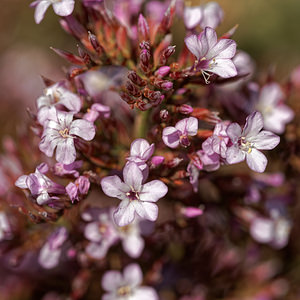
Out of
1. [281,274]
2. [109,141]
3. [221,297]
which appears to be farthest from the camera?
[281,274]

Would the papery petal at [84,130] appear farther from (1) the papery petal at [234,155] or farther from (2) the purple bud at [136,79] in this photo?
(1) the papery petal at [234,155]

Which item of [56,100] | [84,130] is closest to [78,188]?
[84,130]

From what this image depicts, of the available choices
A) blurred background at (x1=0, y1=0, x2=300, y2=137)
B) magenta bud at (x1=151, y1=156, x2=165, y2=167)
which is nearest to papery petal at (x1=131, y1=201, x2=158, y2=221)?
magenta bud at (x1=151, y1=156, x2=165, y2=167)

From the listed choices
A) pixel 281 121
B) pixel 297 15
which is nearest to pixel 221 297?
pixel 281 121

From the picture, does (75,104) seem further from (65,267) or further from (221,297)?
(221,297)

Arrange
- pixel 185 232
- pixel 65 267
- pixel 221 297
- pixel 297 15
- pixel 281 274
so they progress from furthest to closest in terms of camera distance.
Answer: pixel 297 15 → pixel 281 274 → pixel 221 297 → pixel 65 267 → pixel 185 232

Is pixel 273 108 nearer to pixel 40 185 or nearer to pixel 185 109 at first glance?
pixel 185 109
